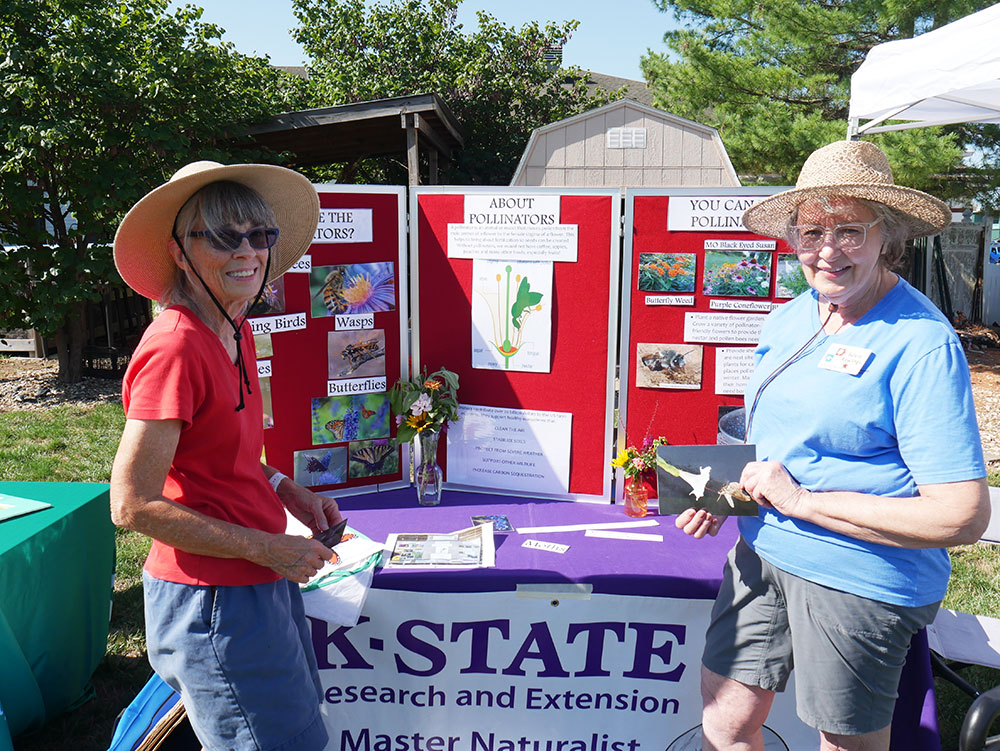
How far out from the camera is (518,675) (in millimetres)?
2242

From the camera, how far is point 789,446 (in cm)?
162

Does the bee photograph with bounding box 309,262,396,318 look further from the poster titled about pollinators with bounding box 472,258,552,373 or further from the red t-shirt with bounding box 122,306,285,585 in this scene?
the red t-shirt with bounding box 122,306,285,585

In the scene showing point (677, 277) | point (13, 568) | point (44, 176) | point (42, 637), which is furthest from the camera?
point (44, 176)

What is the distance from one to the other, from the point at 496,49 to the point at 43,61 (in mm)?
7988

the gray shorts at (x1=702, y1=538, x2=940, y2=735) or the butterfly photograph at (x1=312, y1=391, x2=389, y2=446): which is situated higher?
the butterfly photograph at (x1=312, y1=391, x2=389, y2=446)

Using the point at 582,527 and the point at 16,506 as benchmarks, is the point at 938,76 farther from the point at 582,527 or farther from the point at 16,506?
the point at 16,506

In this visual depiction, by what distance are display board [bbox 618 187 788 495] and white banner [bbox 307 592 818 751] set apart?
843mm

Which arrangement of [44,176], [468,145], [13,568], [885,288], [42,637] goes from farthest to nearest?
1. [468,145]
2. [44,176]
3. [42,637]
4. [13,568]
5. [885,288]

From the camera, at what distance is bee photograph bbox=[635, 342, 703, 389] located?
9.00ft

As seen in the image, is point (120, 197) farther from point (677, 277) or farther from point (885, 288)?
point (885, 288)

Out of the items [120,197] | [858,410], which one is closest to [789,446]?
[858,410]

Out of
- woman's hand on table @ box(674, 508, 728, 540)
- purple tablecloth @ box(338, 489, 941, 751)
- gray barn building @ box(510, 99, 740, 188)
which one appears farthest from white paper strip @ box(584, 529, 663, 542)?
gray barn building @ box(510, 99, 740, 188)

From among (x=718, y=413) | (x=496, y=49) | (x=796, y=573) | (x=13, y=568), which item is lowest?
(x=13, y=568)

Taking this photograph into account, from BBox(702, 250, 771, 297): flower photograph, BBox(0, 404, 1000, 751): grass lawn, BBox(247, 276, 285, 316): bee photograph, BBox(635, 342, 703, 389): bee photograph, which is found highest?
BBox(702, 250, 771, 297): flower photograph
